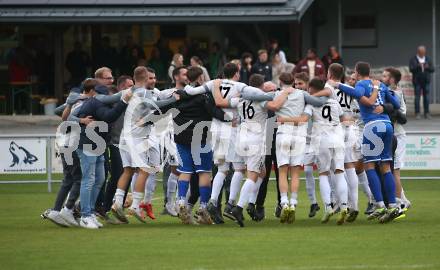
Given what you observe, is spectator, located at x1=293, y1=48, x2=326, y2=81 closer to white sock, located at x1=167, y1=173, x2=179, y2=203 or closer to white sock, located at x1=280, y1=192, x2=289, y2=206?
white sock, located at x1=167, y1=173, x2=179, y2=203

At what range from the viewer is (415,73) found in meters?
32.4

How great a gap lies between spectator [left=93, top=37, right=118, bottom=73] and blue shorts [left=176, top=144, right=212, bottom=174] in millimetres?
17062

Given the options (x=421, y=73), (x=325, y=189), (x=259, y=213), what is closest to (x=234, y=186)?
(x=259, y=213)

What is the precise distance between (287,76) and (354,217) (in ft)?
6.93

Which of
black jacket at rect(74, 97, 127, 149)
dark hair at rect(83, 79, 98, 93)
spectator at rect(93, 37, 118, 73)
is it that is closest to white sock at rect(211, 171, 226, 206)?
black jacket at rect(74, 97, 127, 149)

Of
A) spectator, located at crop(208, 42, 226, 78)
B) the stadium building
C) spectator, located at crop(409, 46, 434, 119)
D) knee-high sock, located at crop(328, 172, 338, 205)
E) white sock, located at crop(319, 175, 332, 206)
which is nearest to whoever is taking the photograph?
white sock, located at crop(319, 175, 332, 206)

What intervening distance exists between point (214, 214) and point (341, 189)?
5.74 ft

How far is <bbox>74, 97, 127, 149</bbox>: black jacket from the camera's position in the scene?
15.6 m

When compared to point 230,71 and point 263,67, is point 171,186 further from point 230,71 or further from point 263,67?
point 263,67

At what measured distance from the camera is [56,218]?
16.0m

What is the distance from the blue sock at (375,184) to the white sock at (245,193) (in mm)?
1639

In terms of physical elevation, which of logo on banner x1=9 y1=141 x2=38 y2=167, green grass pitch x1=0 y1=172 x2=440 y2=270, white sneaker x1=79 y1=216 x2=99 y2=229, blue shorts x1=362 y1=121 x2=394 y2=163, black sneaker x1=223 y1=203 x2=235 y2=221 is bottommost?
green grass pitch x1=0 y1=172 x2=440 y2=270

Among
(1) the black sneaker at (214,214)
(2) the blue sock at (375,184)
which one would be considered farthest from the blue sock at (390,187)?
(1) the black sneaker at (214,214)

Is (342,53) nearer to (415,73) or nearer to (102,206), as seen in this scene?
(415,73)
